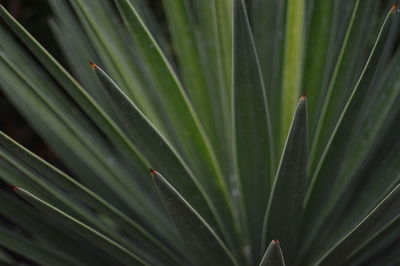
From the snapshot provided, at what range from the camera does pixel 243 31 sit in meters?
1.10

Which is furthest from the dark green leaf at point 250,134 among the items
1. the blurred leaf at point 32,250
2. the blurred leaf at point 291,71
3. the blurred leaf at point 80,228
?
the blurred leaf at point 32,250

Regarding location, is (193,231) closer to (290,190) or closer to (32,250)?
(290,190)

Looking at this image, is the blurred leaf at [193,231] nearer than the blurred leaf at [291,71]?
Yes

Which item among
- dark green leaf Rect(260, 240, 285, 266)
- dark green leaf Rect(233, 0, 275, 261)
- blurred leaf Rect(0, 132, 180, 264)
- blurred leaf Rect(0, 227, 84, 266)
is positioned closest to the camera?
dark green leaf Rect(260, 240, 285, 266)

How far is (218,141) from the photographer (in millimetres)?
1433

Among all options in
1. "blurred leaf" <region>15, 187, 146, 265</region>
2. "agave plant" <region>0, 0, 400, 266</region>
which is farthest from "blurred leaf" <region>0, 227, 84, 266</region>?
"blurred leaf" <region>15, 187, 146, 265</region>

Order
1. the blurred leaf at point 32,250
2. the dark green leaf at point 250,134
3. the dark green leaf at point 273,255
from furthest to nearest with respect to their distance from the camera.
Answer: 1. the blurred leaf at point 32,250
2. the dark green leaf at point 250,134
3. the dark green leaf at point 273,255

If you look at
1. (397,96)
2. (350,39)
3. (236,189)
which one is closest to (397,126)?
(397,96)

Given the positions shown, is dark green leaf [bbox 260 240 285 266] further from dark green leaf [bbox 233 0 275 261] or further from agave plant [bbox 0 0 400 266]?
dark green leaf [bbox 233 0 275 261]

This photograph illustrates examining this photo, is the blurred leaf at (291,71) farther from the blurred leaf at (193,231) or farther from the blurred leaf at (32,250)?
the blurred leaf at (32,250)

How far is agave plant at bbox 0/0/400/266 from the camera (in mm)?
1141

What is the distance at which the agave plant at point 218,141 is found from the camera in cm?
114

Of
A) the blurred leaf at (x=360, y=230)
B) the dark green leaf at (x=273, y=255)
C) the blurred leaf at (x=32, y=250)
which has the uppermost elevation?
the blurred leaf at (x=32, y=250)

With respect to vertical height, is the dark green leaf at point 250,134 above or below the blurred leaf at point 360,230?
above
